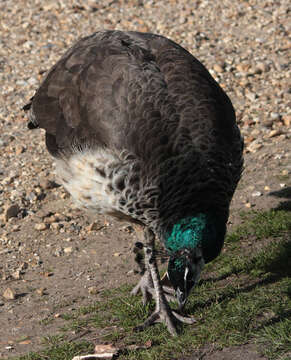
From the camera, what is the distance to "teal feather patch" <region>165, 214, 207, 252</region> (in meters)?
4.75

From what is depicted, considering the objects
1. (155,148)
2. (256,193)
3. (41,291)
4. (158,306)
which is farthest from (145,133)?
(256,193)

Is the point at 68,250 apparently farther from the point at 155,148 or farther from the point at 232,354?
the point at 232,354

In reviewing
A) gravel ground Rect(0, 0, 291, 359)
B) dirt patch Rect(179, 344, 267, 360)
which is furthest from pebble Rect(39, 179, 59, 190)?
dirt patch Rect(179, 344, 267, 360)

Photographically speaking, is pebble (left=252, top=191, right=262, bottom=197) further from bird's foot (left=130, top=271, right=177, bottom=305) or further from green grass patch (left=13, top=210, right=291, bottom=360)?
bird's foot (left=130, top=271, right=177, bottom=305)

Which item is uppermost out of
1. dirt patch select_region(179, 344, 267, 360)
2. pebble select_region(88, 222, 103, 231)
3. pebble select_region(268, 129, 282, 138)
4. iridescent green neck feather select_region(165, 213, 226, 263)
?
iridescent green neck feather select_region(165, 213, 226, 263)

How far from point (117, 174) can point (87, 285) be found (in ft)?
5.37

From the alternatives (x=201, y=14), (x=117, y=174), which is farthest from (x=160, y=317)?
(x=201, y=14)

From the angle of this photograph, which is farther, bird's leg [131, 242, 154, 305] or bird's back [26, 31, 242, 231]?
bird's leg [131, 242, 154, 305]

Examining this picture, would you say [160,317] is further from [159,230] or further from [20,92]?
[20,92]

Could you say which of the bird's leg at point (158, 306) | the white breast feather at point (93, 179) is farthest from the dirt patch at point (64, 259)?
the white breast feather at point (93, 179)

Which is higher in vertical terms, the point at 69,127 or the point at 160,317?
the point at 69,127

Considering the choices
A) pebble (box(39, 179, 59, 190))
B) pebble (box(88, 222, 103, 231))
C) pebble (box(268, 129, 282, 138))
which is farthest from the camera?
pebble (box(268, 129, 282, 138))

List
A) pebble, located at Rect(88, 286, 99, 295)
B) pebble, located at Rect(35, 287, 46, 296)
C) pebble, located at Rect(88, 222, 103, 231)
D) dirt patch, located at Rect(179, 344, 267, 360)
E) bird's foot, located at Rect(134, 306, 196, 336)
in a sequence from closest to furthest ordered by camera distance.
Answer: dirt patch, located at Rect(179, 344, 267, 360), bird's foot, located at Rect(134, 306, 196, 336), pebble, located at Rect(88, 286, 99, 295), pebble, located at Rect(35, 287, 46, 296), pebble, located at Rect(88, 222, 103, 231)

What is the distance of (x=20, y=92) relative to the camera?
384 inches
